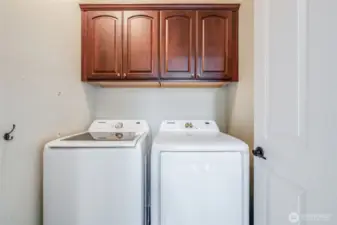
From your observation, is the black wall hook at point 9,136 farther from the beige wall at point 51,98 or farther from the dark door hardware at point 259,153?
the dark door hardware at point 259,153

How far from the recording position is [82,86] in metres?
2.38

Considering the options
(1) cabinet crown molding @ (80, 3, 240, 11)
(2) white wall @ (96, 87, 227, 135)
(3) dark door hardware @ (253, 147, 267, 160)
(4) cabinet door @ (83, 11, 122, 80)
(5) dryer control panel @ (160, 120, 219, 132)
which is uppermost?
(1) cabinet crown molding @ (80, 3, 240, 11)

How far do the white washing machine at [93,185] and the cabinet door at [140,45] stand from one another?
1040mm

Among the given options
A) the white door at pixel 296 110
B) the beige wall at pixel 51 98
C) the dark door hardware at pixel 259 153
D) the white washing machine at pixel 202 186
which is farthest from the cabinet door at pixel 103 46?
the dark door hardware at pixel 259 153

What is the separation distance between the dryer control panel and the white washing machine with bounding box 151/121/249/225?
2.92ft

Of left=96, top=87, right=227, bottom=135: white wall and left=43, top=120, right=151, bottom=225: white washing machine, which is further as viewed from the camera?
left=96, top=87, right=227, bottom=135: white wall

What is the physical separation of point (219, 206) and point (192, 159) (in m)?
0.38

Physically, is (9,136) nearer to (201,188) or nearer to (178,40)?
(201,188)

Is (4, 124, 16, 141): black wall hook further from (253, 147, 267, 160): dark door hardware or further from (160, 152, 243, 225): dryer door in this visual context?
(253, 147, 267, 160): dark door hardware

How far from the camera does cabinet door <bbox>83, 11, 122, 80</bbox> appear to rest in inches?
92.1

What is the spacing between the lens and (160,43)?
2.33 m

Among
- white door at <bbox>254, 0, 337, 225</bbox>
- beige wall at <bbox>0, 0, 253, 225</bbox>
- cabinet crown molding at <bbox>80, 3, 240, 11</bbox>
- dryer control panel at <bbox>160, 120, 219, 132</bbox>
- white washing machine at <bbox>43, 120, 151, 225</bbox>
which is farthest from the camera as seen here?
dryer control panel at <bbox>160, 120, 219, 132</bbox>

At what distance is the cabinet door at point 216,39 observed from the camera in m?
2.32

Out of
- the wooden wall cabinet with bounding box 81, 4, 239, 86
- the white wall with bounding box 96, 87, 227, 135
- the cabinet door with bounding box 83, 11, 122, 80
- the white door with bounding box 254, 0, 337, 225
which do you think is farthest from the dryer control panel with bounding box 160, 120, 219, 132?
the white door with bounding box 254, 0, 337, 225
